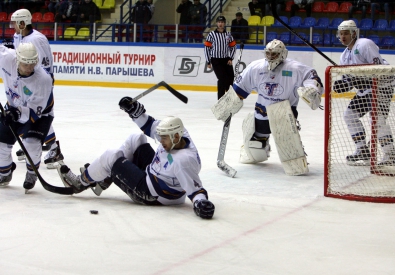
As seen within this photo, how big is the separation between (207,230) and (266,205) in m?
0.75

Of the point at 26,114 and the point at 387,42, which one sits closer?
the point at 26,114

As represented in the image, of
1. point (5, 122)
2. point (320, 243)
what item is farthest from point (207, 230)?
point (5, 122)

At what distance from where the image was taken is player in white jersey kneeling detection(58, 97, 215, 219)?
3799mm

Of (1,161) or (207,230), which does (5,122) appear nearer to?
(1,161)

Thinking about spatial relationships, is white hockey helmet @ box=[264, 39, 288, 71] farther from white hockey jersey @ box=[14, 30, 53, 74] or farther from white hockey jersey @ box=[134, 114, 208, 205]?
white hockey jersey @ box=[14, 30, 53, 74]

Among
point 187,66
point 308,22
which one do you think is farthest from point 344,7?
point 187,66

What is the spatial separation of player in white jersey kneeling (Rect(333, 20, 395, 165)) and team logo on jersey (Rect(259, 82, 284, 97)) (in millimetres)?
445

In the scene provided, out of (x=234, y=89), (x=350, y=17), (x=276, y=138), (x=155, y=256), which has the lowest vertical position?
(x=155, y=256)

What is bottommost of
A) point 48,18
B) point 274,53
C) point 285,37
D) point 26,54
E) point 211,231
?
point 211,231

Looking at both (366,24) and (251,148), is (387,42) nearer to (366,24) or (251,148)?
(366,24)

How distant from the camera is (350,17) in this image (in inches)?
517

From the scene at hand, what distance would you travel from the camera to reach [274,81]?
548cm

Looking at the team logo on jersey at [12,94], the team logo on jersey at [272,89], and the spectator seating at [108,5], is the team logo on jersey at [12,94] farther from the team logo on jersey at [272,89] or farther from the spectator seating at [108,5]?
the spectator seating at [108,5]

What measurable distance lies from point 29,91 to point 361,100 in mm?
2768
